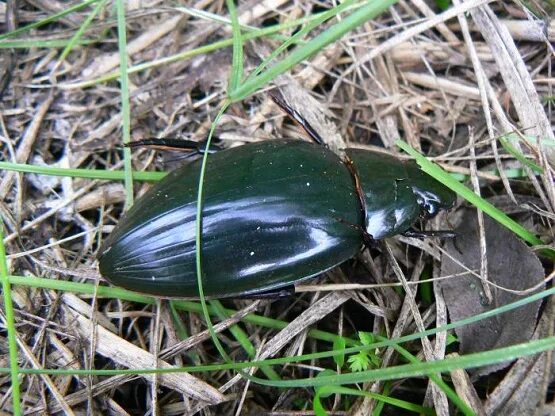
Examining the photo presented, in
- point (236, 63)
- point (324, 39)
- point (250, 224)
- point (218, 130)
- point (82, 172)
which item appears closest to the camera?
point (324, 39)

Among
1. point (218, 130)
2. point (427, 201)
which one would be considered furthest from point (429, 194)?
point (218, 130)

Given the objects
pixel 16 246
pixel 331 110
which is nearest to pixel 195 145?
pixel 331 110

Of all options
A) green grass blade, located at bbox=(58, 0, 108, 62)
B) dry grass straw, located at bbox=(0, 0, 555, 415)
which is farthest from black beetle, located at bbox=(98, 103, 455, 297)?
green grass blade, located at bbox=(58, 0, 108, 62)

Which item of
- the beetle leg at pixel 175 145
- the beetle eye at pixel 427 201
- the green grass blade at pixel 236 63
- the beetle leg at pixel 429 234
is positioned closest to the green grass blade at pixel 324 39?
the green grass blade at pixel 236 63

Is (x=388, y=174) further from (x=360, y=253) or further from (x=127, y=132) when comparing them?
(x=127, y=132)

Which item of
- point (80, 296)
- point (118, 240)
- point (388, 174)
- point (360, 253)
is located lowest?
point (80, 296)

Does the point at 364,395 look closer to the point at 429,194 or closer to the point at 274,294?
the point at 274,294

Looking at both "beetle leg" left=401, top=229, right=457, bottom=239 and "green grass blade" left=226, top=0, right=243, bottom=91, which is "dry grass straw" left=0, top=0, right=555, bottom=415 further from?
"green grass blade" left=226, top=0, right=243, bottom=91
